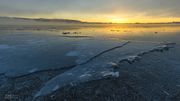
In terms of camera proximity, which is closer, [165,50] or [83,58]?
[83,58]

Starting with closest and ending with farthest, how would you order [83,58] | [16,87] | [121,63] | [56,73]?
[16,87] → [56,73] → [121,63] → [83,58]

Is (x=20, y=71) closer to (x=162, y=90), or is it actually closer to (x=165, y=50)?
(x=162, y=90)

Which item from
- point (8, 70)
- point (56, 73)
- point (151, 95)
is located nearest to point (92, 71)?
point (56, 73)

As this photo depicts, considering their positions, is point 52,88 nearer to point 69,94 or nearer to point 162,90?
point 69,94

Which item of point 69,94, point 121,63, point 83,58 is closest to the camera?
point 69,94

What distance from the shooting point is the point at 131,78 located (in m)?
6.93

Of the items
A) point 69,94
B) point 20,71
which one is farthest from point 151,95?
point 20,71

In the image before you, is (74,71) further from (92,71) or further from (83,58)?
(83,58)

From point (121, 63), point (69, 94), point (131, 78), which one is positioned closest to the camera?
point (69, 94)

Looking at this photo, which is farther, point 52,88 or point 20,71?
point 20,71

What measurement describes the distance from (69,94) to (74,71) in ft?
6.85

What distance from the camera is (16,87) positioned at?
6.20 metres

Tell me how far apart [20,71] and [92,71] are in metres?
2.90

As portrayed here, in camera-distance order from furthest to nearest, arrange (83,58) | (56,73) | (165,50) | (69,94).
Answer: (165,50) → (83,58) → (56,73) → (69,94)
